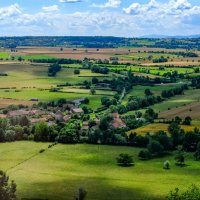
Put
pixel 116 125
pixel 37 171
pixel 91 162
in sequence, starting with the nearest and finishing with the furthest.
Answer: pixel 37 171 → pixel 91 162 → pixel 116 125

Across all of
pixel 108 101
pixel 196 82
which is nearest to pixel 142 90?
pixel 196 82

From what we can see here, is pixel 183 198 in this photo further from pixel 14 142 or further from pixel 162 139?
pixel 14 142

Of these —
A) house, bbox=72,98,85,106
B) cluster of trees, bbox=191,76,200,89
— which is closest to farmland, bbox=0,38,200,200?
house, bbox=72,98,85,106

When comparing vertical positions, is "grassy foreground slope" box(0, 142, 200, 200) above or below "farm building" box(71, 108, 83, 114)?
below

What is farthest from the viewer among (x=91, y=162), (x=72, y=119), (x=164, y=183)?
(x=72, y=119)

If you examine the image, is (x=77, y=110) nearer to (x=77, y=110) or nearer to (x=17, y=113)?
(x=77, y=110)

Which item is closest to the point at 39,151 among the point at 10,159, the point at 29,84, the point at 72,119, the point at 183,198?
the point at 10,159

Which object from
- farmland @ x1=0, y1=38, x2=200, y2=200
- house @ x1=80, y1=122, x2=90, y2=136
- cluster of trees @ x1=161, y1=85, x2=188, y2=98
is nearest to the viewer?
farmland @ x1=0, y1=38, x2=200, y2=200

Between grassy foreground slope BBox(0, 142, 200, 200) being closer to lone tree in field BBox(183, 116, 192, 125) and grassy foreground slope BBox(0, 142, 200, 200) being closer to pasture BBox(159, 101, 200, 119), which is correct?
lone tree in field BBox(183, 116, 192, 125)
